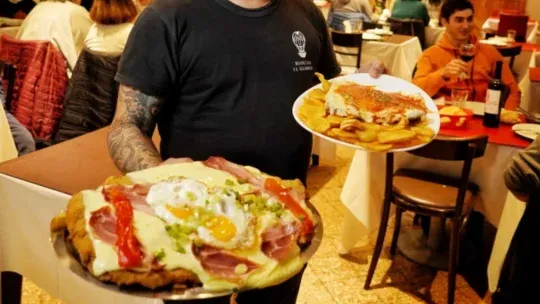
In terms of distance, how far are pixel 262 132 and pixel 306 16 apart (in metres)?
0.36

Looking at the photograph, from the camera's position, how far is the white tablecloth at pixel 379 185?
2.60 m

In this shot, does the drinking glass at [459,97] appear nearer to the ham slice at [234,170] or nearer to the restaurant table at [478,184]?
the restaurant table at [478,184]

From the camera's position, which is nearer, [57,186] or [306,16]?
[306,16]

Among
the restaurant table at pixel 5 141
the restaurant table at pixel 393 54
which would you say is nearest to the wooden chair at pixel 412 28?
the restaurant table at pixel 393 54

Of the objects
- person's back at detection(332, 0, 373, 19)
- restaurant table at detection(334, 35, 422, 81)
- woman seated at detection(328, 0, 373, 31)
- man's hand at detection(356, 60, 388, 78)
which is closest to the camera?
man's hand at detection(356, 60, 388, 78)

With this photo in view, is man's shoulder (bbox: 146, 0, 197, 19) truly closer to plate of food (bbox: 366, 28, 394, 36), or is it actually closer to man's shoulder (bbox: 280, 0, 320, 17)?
man's shoulder (bbox: 280, 0, 320, 17)

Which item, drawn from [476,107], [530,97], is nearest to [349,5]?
[530,97]

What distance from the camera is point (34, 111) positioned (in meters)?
3.30

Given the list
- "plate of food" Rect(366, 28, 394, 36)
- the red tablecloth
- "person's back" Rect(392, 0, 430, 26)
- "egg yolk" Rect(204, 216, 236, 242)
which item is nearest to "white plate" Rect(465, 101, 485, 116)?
the red tablecloth

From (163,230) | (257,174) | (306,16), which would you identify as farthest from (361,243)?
(163,230)

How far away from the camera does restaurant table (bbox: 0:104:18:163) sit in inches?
99.3

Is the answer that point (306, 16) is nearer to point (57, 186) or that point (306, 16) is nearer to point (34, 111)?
point (57, 186)

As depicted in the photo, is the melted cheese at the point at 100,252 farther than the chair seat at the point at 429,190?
No

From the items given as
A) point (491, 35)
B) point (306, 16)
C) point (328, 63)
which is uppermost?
point (306, 16)
